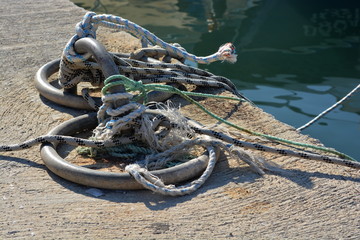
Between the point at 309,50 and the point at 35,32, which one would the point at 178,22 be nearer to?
the point at 309,50

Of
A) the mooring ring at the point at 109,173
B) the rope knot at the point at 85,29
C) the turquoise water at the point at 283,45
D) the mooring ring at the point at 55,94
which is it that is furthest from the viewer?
the turquoise water at the point at 283,45

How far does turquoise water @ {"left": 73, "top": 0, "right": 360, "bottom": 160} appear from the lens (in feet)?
16.2

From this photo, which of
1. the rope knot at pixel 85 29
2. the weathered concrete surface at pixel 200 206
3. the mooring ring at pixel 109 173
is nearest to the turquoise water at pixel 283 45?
the weathered concrete surface at pixel 200 206

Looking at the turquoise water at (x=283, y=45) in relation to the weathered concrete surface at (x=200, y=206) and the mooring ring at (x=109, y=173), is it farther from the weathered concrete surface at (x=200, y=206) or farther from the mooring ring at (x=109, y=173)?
the mooring ring at (x=109, y=173)

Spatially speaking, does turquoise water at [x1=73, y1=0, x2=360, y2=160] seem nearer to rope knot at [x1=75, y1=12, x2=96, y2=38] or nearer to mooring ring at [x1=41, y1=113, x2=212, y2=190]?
mooring ring at [x1=41, y1=113, x2=212, y2=190]

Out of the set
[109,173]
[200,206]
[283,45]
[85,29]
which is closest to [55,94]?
[85,29]

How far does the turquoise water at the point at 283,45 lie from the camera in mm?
4949

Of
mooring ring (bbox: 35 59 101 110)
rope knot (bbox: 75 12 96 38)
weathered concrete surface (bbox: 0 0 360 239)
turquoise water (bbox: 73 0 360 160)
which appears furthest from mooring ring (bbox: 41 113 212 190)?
turquoise water (bbox: 73 0 360 160)

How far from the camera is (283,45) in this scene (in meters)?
6.67

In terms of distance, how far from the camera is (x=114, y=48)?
4.36 metres

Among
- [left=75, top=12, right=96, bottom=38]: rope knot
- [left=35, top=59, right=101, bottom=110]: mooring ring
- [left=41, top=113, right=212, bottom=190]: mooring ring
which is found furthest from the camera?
[left=35, top=59, right=101, bottom=110]: mooring ring

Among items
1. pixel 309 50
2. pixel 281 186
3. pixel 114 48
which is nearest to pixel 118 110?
pixel 281 186

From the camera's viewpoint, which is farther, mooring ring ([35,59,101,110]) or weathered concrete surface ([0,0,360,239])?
mooring ring ([35,59,101,110])

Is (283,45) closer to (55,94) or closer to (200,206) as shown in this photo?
(55,94)
